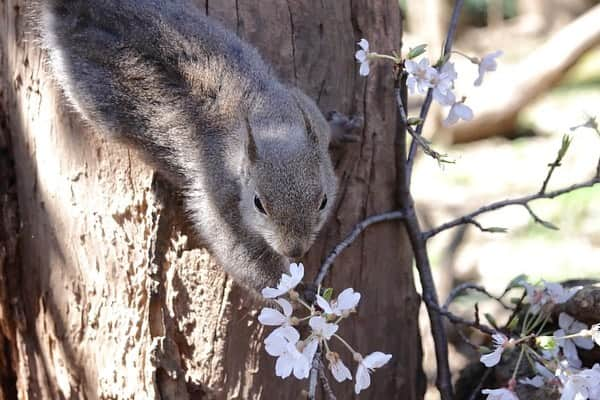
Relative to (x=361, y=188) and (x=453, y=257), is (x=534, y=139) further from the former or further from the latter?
(x=361, y=188)

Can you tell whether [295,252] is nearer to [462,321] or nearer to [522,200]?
[462,321]

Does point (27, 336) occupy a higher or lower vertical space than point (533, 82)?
lower

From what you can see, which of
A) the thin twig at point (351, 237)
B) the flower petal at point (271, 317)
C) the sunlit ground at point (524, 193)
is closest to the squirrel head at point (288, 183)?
the thin twig at point (351, 237)

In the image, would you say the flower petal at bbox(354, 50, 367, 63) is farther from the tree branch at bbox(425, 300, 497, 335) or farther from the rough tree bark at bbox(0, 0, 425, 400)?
the tree branch at bbox(425, 300, 497, 335)

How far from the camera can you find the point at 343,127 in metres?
2.66

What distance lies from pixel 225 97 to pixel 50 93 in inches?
23.3

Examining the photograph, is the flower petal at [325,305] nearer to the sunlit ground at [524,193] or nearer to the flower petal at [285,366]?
the flower petal at [285,366]

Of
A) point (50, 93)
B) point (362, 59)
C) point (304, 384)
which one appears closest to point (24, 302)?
point (50, 93)

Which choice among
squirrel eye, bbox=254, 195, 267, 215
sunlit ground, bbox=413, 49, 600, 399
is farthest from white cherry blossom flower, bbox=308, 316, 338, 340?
sunlit ground, bbox=413, 49, 600, 399

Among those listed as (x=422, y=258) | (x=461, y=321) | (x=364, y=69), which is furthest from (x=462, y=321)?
(x=364, y=69)

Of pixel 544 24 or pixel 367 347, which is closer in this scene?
pixel 367 347

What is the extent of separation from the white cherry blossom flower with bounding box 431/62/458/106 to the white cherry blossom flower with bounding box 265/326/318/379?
2.68ft

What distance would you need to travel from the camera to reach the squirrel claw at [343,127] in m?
2.65

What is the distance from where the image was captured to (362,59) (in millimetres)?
2254
